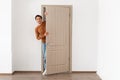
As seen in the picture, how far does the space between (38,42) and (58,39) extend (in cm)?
66

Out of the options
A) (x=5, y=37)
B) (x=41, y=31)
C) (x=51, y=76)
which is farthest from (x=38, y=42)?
(x=51, y=76)

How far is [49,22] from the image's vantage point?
6539 mm

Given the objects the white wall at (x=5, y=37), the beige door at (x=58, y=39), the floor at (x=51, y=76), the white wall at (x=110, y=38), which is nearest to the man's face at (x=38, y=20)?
the beige door at (x=58, y=39)

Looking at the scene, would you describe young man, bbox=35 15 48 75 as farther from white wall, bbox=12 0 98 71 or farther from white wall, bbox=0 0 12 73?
white wall, bbox=0 0 12 73

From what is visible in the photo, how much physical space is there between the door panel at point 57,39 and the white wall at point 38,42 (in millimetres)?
233

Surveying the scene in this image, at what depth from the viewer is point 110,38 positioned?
5.08m

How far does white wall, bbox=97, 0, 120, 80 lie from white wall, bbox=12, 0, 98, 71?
684 mm

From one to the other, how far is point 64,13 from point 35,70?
2032mm

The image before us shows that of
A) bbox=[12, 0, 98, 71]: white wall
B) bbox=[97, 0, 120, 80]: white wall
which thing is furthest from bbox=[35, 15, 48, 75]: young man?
bbox=[97, 0, 120, 80]: white wall

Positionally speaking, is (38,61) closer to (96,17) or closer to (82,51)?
(82,51)

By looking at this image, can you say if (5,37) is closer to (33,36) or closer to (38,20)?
(33,36)

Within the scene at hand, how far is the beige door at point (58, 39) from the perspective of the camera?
6.59 metres

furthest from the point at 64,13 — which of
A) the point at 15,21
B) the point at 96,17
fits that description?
the point at 15,21

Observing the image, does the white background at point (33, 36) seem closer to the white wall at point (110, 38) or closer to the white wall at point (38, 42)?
the white wall at point (38, 42)
